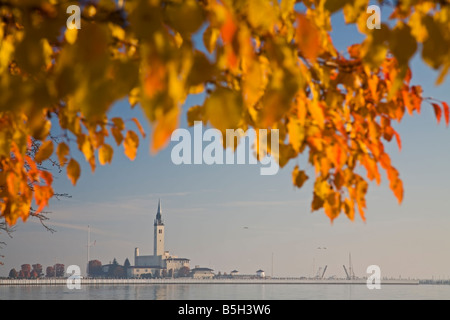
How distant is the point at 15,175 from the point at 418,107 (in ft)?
8.06

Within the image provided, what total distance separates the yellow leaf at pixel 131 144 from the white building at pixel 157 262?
143165mm

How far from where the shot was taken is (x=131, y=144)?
356 cm

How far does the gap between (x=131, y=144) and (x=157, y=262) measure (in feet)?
488

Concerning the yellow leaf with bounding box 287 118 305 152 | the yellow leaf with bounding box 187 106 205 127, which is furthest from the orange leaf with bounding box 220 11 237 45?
the yellow leaf with bounding box 187 106 205 127

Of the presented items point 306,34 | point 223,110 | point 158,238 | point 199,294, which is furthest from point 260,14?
point 158,238

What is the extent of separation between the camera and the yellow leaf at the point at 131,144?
3545 millimetres

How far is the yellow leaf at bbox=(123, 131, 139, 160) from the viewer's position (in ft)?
11.6

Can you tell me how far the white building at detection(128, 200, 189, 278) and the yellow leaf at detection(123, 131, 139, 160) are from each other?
143 meters

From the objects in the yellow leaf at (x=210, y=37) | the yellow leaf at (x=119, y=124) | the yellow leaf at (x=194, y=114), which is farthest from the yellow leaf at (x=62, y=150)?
the yellow leaf at (x=210, y=37)

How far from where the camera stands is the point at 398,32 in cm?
155

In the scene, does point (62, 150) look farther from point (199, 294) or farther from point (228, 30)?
point (199, 294)

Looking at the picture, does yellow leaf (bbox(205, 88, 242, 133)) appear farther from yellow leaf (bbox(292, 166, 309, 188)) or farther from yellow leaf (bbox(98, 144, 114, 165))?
yellow leaf (bbox(98, 144, 114, 165))

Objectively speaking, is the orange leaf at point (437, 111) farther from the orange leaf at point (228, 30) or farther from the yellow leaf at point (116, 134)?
the orange leaf at point (228, 30)
